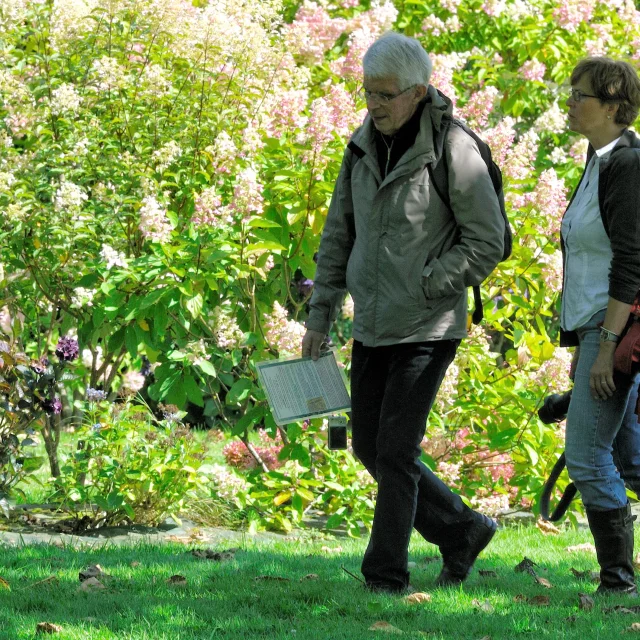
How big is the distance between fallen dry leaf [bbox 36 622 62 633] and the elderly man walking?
1.08 meters

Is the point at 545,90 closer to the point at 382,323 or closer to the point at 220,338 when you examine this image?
the point at 220,338

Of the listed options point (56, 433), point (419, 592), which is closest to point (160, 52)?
point (56, 433)

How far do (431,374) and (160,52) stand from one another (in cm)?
318

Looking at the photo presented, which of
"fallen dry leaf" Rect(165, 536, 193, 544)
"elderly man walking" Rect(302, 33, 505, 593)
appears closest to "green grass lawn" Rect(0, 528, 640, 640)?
"elderly man walking" Rect(302, 33, 505, 593)

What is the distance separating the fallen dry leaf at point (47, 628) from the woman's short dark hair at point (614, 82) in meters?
2.41

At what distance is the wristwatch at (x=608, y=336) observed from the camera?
3518mm

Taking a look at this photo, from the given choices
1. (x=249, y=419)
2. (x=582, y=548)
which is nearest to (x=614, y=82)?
(x=582, y=548)

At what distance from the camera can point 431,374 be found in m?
3.69

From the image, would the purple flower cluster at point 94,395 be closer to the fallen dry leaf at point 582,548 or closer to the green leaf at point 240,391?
the green leaf at point 240,391

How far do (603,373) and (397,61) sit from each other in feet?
3.95

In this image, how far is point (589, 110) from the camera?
3.69 metres

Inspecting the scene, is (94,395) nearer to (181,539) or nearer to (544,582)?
(181,539)

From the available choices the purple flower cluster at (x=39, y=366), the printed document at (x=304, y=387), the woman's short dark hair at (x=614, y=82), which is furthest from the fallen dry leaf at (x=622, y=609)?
the purple flower cluster at (x=39, y=366)

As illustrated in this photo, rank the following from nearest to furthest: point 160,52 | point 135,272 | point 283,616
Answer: point 283,616, point 135,272, point 160,52
